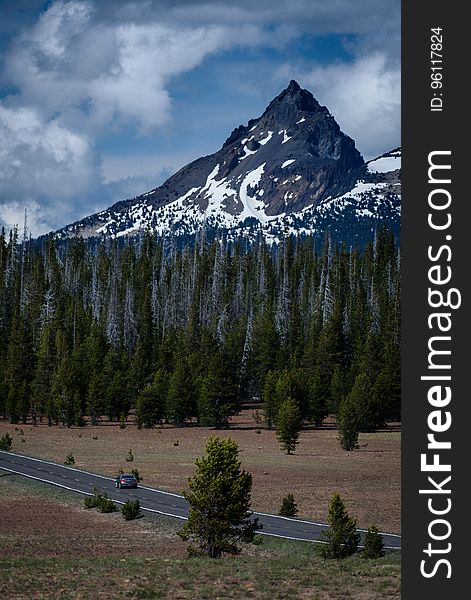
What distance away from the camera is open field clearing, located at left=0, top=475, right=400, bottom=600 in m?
22.8

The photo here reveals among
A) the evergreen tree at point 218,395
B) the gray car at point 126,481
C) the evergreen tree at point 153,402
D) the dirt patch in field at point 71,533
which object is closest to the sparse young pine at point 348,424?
the evergreen tree at point 218,395

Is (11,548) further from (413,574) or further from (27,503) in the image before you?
(413,574)

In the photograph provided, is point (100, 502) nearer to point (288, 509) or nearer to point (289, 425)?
point (288, 509)

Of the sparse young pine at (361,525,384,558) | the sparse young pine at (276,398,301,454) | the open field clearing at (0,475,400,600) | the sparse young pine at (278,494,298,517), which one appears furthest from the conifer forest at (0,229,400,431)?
the sparse young pine at (361,525,384,558)

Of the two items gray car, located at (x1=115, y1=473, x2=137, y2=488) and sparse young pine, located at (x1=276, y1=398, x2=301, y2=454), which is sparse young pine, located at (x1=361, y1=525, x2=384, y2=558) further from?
sparse young pine, located at (x1=276, y1=398, x2=301, y2=454)

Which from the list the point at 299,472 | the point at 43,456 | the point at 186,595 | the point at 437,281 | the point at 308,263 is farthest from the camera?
the point at 308,263

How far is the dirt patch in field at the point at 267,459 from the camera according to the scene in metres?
49.2

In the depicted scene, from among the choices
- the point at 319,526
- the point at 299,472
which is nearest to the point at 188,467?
the point at 299,472

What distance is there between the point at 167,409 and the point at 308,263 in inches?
2345

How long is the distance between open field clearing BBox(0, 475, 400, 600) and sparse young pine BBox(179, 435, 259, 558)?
148 cm

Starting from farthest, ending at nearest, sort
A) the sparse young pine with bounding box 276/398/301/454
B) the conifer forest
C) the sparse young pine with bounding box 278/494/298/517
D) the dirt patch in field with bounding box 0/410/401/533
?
1. the conifer forest
2. the sparse young pine with bounding box 276/398/301/454
3. the dirt patch in field with bounding box 0/410/401/533
4. the sparse young pine with bounding box 278/494/298/517

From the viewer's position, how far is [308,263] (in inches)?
5743

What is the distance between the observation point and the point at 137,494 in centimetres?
5150

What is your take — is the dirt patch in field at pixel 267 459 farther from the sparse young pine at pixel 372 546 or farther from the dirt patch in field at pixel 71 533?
the sparse young pine at pixel 372 546
